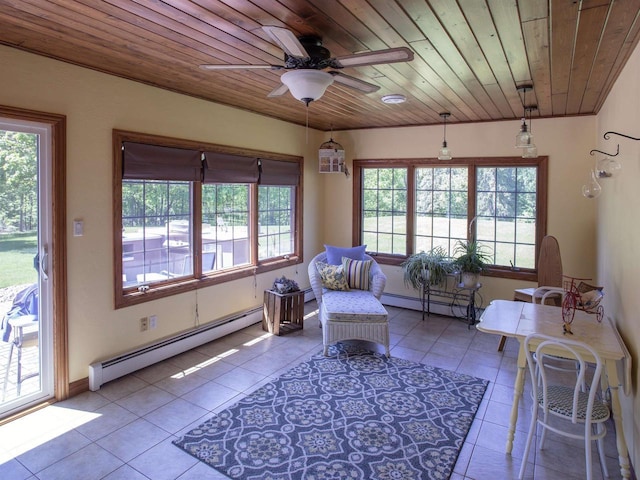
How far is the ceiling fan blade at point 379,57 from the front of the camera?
1929mm

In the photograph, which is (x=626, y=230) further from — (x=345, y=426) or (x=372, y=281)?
(x=372, y=281)

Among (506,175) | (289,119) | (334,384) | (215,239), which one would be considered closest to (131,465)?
(334,384)

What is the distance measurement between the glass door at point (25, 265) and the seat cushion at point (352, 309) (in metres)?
2.34

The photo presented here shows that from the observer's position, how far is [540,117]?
4707 mm

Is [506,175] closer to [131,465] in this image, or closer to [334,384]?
[334,384]

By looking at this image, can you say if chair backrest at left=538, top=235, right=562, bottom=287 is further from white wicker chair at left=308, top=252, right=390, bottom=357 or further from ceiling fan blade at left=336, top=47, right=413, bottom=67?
ceiling fan blade at left=336, top=47, right=413, bottom=67

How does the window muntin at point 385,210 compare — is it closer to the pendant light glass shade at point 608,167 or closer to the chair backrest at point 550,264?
the chair backrest at point 550,264

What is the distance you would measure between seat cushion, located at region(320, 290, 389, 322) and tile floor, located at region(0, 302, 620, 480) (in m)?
0.44

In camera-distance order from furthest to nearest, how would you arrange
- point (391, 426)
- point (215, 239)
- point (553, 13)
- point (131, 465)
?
point (215, 239) < point (391, 426) < point (131, 465) < point (553, 13)

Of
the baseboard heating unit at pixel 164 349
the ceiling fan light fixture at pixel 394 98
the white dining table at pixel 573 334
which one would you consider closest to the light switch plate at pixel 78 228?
the baseboard heating unit at pixel 164 349

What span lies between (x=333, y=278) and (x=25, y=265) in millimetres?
2853

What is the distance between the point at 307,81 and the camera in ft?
7.47

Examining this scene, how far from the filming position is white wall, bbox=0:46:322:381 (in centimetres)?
291

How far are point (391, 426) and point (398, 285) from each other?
3054 millimetres
